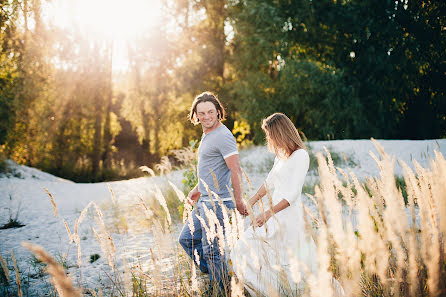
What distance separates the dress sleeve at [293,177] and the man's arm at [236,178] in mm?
337

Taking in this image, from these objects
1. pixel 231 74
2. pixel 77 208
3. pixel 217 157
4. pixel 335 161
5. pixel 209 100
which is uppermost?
pixel 231 74

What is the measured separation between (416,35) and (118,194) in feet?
42.7

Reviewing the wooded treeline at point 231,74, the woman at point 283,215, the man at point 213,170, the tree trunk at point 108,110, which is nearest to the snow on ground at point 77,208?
the man at point 213,170

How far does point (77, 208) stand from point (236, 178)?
6177 millimetres

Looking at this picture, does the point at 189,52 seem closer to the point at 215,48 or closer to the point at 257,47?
the point at 215,48

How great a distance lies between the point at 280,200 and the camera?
2391 millimetres

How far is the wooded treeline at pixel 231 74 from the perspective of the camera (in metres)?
13.1

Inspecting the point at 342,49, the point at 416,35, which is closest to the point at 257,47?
the point at 342,49

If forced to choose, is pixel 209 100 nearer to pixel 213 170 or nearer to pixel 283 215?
pixel 213 170

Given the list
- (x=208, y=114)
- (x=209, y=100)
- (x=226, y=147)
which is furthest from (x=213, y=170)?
(x=209, y=100)

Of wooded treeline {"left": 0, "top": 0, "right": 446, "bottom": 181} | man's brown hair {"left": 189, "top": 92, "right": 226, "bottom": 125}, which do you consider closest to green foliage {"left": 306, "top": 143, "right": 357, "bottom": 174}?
wooded treeline {"left": 0, "top": 0, "right": 446, "bottom": 181}

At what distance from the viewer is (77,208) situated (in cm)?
755

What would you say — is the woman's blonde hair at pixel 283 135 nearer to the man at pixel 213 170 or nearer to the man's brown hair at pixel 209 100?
the man at pixel 213 170

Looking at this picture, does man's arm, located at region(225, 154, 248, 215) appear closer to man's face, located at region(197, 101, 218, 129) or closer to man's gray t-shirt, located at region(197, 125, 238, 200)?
man's gray t-shirt, located at region(197, 125, 238, 200)
